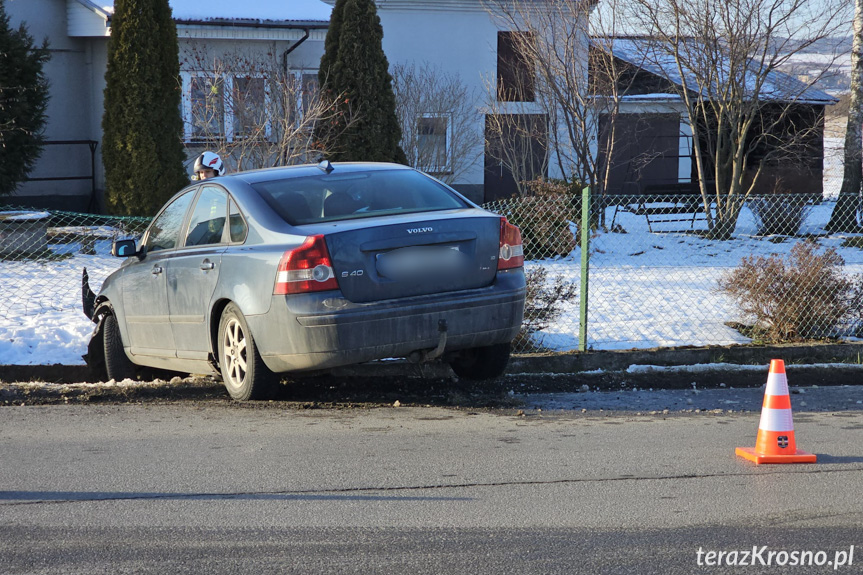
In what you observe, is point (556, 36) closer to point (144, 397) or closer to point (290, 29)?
point (290, 29)

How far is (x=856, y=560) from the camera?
3660 millimetres

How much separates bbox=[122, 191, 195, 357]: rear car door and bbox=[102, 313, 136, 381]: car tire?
0.96 feet

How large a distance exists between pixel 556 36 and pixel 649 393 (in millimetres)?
11657

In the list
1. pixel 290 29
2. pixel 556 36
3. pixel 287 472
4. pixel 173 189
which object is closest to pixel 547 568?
pixel 287 472

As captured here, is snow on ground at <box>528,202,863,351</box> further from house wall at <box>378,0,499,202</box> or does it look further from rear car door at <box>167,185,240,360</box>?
house wall at <box>378,0,499,202</box>

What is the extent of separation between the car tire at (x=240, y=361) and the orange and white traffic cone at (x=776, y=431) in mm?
2999

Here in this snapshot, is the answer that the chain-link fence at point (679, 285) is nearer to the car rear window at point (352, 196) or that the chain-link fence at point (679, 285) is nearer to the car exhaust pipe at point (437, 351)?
the car rear window at point (352, 196)

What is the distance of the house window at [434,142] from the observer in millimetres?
20547

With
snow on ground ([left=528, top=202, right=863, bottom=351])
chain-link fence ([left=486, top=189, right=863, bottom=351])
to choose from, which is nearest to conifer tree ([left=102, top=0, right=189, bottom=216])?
chain-link fence ([left=486, top=189, right=863, bottom=351])

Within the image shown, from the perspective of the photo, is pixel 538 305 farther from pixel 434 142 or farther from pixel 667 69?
pixel 667 69

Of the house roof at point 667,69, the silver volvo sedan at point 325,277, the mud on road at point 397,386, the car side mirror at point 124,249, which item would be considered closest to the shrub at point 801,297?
the mud on road at point 397,386

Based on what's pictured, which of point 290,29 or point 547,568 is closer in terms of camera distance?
point 547,568

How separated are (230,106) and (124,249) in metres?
9.26

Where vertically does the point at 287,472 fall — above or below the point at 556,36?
below
